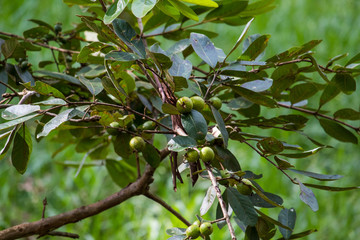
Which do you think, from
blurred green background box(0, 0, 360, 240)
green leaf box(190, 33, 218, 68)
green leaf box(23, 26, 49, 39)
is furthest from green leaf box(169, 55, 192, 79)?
blurred green background box(0, 0, 360, 240)

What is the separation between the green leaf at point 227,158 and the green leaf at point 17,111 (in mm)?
225

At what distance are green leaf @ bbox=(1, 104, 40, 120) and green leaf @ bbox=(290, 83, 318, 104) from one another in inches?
16.7

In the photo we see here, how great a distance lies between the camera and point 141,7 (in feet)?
1.46

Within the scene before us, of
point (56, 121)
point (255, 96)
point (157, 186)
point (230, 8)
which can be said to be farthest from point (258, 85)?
point (157, 186)

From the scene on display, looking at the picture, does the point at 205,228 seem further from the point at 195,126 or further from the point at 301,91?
the point at 301,91

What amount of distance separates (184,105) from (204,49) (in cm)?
10

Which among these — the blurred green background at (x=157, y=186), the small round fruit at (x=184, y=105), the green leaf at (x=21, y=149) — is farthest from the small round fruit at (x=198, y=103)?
the blurred green background at (x=157, y=186)

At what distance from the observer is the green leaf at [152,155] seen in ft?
2.00

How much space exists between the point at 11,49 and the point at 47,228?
296 millimetres

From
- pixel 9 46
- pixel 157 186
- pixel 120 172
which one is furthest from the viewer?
pixel 157 186

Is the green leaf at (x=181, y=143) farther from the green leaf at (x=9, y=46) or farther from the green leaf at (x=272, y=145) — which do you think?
the green leaf at (x=9, y=46)

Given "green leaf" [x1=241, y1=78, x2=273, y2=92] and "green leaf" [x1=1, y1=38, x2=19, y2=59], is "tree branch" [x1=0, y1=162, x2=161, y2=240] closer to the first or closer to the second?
"green leaf" [x1=241, y1=78, x2=273, y2=92]

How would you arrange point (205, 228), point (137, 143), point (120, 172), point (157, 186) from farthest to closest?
point (157, 186) → point (120, 172) → point (137, 143) → point (205, 228)

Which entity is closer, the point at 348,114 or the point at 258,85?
the point at 258,85
